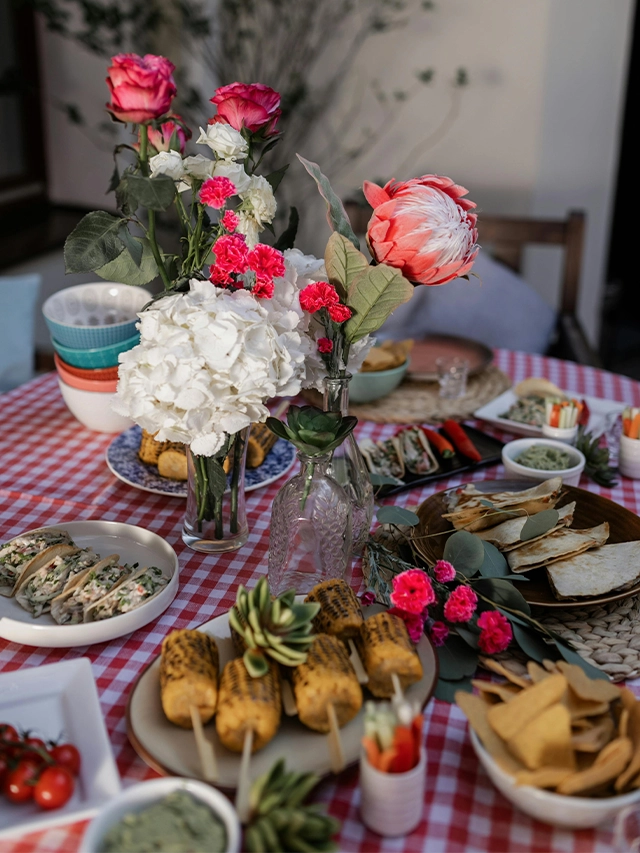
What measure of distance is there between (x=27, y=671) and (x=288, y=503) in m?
0.34

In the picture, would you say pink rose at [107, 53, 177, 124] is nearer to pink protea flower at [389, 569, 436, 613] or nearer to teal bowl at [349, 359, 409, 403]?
pink protea flower at [389, 569, 436, 613]

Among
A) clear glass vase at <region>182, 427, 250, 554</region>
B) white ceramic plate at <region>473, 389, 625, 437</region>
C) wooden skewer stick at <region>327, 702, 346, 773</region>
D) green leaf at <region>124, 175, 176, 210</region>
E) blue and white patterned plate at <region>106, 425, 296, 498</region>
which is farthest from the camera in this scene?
white ceramic plate at <region>473, 389, 625, 437</region>

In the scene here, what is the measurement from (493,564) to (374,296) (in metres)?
0.36

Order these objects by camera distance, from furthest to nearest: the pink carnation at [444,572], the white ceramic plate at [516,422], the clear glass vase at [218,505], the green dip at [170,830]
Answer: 1. the white ceramic plate at [516,422]
2. the clear glass vase at [218,505]
3. the pink carnation at [444,572]
4. the green dip at [170,830]

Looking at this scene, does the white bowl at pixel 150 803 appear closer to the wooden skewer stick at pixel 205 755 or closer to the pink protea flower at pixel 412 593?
the wooden skewer stick at pixel 205 755

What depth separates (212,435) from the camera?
0.90 m

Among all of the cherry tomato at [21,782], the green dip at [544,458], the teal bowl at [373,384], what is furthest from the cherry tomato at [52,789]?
the teal bowl at [373,384]

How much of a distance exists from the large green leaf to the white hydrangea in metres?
0.07

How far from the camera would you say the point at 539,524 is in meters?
1.04

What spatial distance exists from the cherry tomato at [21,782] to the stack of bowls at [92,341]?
0.73 metres

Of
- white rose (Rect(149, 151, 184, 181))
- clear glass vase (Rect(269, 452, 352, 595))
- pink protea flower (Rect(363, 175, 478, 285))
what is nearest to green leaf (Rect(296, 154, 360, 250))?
pink protea flower (Rect(363, 175, 478, 285))

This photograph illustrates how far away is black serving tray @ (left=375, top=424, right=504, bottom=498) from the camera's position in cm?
130

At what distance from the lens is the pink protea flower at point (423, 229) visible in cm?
87

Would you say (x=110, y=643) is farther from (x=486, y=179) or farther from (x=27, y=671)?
(x=486, y=179)
